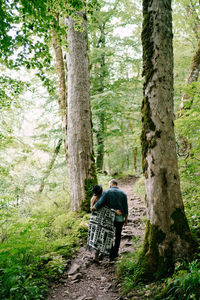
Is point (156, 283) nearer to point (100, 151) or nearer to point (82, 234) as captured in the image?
point (82, 234)

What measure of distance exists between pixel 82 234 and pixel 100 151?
9.60 metres

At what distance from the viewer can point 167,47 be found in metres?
3.52

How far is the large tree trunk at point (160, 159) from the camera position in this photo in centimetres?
330

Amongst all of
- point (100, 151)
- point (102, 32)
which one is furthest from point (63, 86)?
point (102, 32)

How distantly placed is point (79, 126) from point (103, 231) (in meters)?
3.90

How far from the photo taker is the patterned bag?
14.9 ft

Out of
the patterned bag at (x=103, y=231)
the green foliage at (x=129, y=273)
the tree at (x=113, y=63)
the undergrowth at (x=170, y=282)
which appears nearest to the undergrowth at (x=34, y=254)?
the patterned bag at (x=103, y=231)

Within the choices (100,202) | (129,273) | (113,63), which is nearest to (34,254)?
(100,202)

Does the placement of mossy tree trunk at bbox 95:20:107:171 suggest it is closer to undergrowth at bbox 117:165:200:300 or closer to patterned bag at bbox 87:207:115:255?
patterned bag at bbox 87:207:115:255

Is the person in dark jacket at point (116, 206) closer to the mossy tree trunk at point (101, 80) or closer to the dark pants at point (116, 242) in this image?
the dark pants at point (116, 242)

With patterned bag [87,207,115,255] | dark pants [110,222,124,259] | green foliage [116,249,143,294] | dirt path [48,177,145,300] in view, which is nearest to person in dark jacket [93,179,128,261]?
dark pants [110,222,124,259]

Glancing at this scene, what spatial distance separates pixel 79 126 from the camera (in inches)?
285

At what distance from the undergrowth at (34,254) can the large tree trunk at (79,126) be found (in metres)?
0.88

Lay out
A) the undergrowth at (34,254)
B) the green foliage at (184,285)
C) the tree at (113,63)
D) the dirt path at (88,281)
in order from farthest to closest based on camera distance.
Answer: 1. the tree at (113,63)
2. the dirt path at (88,281)
3. the undergrowth at (34,254)
4. the green foliage at (184,285)
